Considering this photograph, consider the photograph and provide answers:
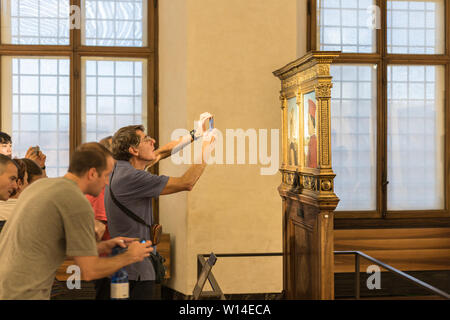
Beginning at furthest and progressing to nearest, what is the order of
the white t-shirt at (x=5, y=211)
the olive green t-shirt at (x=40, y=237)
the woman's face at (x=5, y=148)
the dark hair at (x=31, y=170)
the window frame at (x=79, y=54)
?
the window frame at (x=79, y=54) < the woman's face at (x=5, y=148) < the dark hair at (x=31, y=170) < the white t-shirt at (x=5, y=211) < the olive green t-shirt at (x=40, y=237)

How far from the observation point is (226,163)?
5.14 meters

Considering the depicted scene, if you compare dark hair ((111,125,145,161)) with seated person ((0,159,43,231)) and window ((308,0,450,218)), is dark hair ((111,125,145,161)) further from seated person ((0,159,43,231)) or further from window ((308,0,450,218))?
window ((308,0,450,218))

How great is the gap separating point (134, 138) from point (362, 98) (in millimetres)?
3643

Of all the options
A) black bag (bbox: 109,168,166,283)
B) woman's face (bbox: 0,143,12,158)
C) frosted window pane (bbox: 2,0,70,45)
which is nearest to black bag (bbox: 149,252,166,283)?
black bag (bbox: 109,168,166,283)

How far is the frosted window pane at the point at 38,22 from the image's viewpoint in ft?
19.2

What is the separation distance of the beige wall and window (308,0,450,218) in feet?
3.61

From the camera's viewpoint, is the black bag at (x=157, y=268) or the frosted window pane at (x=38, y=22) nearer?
the black bag at (x=157, y=268)

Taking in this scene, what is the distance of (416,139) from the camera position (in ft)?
20.4

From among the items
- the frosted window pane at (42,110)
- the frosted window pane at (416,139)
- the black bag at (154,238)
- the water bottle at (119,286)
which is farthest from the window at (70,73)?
Answer: the water bottle at (119,286)

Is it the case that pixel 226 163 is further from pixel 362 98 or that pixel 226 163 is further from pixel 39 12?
pixel 39 12

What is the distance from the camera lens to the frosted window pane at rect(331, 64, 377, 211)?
240 inches

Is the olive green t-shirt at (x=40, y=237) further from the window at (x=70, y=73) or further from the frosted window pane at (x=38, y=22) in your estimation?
the frosted window pane at (x=38, y=22)

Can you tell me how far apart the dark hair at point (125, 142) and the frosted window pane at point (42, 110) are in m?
2.90

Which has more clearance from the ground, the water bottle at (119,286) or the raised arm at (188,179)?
the raised arm at (188,179)
